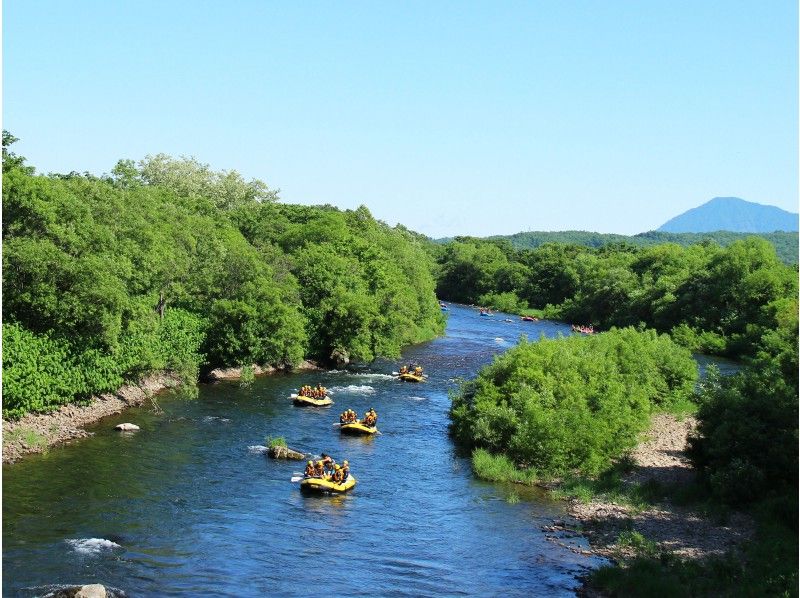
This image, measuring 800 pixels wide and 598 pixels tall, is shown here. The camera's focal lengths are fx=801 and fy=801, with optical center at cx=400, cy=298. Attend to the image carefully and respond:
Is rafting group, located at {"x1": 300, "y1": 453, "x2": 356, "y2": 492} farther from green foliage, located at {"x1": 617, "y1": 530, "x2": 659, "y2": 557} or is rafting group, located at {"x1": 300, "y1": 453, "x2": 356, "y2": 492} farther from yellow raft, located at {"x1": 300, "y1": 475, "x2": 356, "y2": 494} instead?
green foliage, located at {"x1": 617, "y1": 530, "x2": 659, "y2": 557}

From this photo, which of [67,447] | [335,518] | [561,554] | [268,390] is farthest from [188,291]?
[561,554]

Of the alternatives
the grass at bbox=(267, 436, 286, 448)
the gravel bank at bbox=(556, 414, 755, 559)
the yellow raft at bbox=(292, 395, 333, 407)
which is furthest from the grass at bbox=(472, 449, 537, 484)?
the yellow raft at bbox=(292, 395, 333, 407)

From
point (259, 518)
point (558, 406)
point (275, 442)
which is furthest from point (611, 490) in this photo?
point (275, 442)

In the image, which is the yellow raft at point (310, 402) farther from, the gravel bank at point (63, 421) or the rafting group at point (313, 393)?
the gravel bank at point (63, 421)

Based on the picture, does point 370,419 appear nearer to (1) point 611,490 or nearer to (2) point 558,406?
(2) point 558,406

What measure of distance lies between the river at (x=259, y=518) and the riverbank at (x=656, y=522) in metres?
1.12

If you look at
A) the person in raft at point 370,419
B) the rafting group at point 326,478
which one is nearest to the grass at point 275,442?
the rafting group at point 326,478

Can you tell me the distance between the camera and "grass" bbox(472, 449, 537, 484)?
37438 millimetres

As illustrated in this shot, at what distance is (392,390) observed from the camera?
5838cm

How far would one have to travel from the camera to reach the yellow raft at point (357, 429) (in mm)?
44625

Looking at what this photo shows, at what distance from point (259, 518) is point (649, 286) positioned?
94670mm

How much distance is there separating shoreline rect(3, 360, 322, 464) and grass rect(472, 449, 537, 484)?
19.7 m

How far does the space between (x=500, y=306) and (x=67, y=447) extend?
113423 millimetres

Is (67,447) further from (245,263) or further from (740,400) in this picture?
(740,400)
